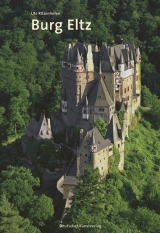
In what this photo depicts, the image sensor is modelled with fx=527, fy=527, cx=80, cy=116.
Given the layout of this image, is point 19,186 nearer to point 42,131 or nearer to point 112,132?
point 42,131

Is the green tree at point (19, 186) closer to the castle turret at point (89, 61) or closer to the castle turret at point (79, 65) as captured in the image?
the castle turret at point (79, 65)

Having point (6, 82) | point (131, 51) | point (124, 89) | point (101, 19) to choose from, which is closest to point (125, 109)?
point (124, 89)

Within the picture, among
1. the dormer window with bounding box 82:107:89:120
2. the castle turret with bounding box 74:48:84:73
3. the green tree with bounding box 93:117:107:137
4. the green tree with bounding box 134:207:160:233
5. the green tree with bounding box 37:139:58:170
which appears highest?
the castle turret with bounding box 74:48:84:73

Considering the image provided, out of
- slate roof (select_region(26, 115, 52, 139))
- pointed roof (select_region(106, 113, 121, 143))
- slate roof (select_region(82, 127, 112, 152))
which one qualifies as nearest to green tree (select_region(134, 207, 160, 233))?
slate roof (select_region(82, 127, 112, 152))

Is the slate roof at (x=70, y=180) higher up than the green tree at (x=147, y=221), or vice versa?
the slate roof at (x=70, y=180)

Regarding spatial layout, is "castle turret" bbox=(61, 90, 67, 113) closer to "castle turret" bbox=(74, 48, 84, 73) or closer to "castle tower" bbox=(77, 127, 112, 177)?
"castle turret" bbox=(74, 48, 84, 73)

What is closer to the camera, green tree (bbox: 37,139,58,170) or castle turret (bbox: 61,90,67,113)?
green tree (bbox: 37,139,58,170)

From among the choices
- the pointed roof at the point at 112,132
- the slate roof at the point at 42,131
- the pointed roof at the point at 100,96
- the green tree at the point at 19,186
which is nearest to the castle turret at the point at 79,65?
the pointed roof at the point at 100,96
